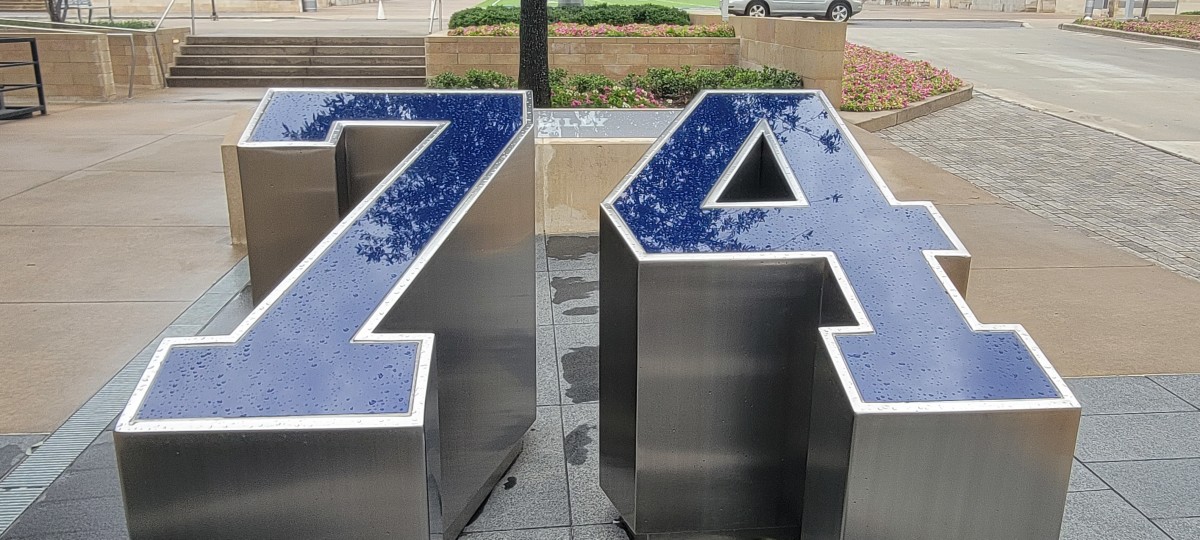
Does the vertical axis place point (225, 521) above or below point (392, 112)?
below

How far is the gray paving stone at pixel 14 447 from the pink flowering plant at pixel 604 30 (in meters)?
11.9

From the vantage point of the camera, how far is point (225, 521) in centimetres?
227

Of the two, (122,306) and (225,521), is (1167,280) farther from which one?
(122,306)

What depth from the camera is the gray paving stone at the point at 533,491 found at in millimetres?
3334

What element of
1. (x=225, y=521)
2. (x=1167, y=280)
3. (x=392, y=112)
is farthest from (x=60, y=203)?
(x=1167, y=280)

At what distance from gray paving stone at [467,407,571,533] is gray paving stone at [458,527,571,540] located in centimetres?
3

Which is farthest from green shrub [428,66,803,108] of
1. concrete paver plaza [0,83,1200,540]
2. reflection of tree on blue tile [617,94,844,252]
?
reflection of tree on blue tile [617,94,844,252]

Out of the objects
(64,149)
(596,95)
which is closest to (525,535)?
(596,95)

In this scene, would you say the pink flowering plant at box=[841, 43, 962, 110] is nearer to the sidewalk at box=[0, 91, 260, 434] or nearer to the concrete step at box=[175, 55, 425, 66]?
the concrete step at box=[175, 55, 425, 66]

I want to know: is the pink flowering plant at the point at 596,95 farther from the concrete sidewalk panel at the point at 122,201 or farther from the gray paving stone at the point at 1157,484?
the gray paving stone at the point at 1157,484

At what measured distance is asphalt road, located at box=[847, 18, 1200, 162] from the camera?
13.2 meters

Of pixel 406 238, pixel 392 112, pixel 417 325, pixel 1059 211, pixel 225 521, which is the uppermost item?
pixel 392 112

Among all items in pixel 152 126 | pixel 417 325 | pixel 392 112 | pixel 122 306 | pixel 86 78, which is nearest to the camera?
pixel 417 325

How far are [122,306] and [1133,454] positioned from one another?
535 cm
